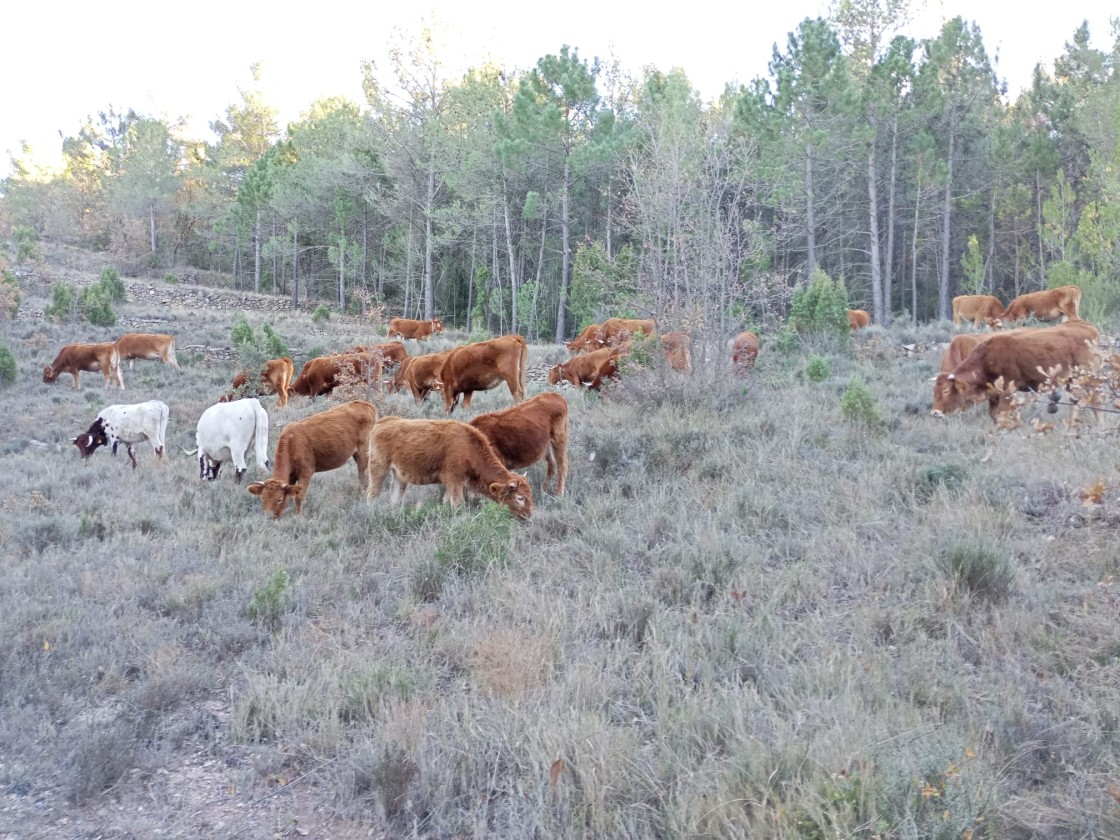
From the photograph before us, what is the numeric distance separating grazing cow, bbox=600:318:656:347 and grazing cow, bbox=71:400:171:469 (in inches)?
290

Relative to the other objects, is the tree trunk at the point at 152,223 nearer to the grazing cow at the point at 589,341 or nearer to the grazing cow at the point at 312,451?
Result: the grazing cow at the point at 589,341

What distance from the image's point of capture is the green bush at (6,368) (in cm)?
1742

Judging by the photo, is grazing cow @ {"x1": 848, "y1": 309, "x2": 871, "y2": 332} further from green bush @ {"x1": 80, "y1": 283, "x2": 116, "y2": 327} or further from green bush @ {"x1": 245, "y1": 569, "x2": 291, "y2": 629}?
green bush @ {"x1": 80, "y1": 283, "x2": 116, "y2": 327}

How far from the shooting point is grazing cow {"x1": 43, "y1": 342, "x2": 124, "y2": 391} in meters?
18.5

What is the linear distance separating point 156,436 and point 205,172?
42.6 metres

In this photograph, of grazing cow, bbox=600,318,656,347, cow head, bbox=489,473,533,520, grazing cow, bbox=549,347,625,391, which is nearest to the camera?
cow head, bbox=489,473,533,520

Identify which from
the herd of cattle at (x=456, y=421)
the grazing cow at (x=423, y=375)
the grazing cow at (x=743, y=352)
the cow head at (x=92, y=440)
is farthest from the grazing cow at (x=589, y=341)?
the cow head at (x=92, y=440)

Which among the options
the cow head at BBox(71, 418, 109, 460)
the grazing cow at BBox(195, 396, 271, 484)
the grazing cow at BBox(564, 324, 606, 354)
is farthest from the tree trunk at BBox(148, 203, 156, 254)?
the grazing cow at BBox(195, 396, 271, 484)

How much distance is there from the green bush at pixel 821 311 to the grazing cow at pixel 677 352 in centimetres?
654

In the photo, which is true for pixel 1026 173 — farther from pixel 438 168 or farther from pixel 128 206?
pixel 128 206

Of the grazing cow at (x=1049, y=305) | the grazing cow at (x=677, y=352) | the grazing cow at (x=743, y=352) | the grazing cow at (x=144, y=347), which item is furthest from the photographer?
the grazing cow at (x=144, y=347)

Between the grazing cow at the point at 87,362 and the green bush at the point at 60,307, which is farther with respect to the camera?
the green bush at the point at 60,307

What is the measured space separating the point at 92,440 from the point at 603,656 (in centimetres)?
1044

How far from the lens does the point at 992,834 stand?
2.92 m
